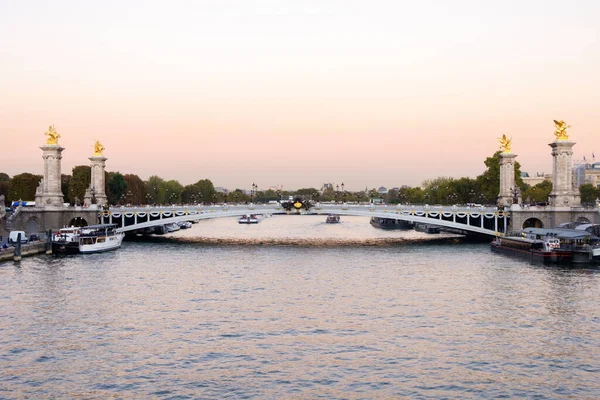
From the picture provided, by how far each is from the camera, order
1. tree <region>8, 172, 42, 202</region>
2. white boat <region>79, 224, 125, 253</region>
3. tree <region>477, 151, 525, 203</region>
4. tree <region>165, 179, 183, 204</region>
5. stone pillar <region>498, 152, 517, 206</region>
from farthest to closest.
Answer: tree <region>165, 179, 183, 204</region> → tree <region>8, 172, 42, 202</region> → tree <region>477, 151, 525, 203</region> → stone pillar <region>498, 152, 517, 206</region> → white boat <region>79, 224, 125, 253</region>

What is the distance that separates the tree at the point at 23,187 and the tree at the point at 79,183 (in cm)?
781

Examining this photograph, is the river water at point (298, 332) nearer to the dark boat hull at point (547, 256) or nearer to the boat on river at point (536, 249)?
the dark boat hull at point (547, 256)

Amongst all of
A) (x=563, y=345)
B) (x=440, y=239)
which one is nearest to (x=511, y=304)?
(x=563, y=345)

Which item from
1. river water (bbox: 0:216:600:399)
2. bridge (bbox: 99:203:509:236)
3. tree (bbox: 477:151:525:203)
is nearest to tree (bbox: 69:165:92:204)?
bridge (bbox: 99:203:509:236)

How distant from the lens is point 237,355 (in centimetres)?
2939

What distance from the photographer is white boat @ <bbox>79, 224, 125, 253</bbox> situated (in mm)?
70000

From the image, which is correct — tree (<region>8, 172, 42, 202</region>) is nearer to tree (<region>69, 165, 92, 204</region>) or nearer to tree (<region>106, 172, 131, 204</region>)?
tree (<region>69, 165, 92, 204</region>)

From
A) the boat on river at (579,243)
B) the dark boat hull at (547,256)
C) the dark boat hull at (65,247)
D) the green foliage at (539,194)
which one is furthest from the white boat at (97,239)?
the green foliage at (539,194)

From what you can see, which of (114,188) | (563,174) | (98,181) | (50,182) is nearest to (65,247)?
(50,182)

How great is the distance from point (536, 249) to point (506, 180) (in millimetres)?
30392

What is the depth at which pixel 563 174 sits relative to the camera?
8062cm

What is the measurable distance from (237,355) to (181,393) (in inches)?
197

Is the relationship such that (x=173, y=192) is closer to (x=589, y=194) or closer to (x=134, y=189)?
(x=134, y=189)

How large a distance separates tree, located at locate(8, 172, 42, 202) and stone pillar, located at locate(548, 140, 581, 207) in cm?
8368
